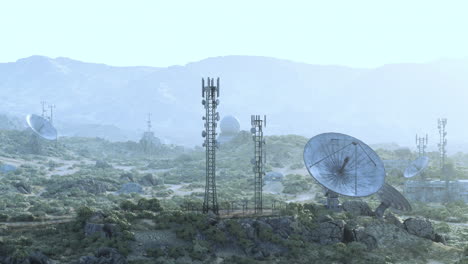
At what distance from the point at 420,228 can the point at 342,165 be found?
9790 mm

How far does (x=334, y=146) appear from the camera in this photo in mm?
63219

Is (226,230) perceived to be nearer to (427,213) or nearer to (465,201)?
(427,213)

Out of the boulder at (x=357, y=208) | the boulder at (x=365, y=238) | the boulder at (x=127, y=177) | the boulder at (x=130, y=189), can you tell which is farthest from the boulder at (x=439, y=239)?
the boulder at (x=127, y=177)

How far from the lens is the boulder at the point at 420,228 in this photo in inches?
2276

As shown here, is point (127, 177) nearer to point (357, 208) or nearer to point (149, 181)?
point (149, 181)

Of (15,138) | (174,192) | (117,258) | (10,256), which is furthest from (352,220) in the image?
(15,138)

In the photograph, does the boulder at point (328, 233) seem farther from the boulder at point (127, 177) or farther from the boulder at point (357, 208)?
the boulder at point (127, 177)

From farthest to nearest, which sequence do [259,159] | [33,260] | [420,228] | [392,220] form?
[259,159] < [392,220] < [420,228] < [33,260]

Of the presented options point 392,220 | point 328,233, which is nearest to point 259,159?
point 328,233

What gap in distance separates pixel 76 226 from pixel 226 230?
1265cm

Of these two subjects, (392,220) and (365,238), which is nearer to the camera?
(365,238)

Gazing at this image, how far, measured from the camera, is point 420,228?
5812 cm

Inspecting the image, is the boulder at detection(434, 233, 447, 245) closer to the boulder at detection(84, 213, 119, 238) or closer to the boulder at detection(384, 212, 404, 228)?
the boulder at detection(384, 212, 404, 228)

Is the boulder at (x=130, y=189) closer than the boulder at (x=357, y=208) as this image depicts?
No
